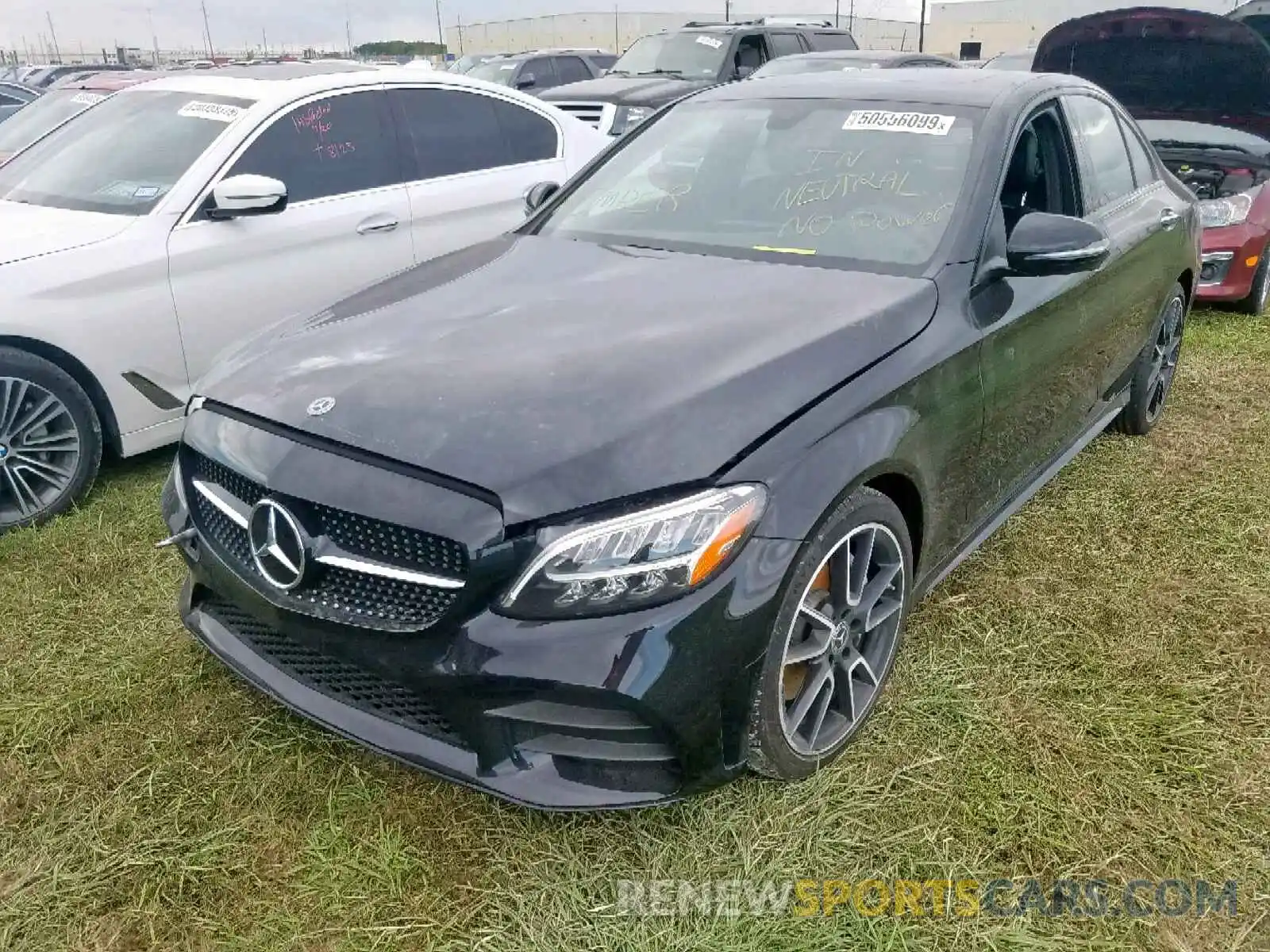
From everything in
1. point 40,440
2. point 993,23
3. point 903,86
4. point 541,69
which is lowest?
point 993,23

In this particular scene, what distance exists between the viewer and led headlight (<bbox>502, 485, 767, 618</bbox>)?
192 cm

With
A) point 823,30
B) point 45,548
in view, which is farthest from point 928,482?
point 823,30

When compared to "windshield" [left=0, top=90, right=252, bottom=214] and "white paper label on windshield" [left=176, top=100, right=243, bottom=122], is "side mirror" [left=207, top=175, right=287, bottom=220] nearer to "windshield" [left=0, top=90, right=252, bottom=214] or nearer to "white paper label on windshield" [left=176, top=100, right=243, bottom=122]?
"windshield" [left=0, top=90, right=252, bottom=214]

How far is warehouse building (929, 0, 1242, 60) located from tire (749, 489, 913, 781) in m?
51.8

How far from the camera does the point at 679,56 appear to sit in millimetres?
12453

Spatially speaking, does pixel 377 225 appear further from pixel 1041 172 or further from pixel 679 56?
pixel 679 56

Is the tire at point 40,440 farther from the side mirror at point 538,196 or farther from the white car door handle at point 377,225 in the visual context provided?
the side mirror at point 538,196

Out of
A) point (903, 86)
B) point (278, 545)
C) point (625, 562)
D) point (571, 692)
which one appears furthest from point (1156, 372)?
point (278, 545)

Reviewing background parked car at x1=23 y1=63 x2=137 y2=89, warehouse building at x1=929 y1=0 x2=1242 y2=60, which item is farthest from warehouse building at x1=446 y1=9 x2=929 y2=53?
background parked car at x1=23 y1=63 x2=137 y2=89

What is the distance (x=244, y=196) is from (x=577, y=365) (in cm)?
237

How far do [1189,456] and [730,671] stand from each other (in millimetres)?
3304

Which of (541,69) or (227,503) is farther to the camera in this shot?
(541,69)

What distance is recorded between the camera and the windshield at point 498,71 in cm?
1481

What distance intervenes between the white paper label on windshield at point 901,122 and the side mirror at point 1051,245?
17.3 inches
